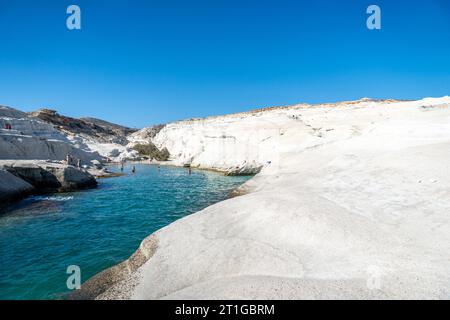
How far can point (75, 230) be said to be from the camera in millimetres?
15531

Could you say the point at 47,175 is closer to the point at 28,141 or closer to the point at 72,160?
the point at 28,141

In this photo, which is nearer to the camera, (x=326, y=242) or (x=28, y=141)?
(x=326, y=242)

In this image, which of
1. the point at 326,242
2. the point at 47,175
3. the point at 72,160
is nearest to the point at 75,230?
the point at 326,242

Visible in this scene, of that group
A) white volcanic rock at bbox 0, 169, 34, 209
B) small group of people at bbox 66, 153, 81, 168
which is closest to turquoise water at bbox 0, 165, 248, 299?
white volcanic rock at bbox 0, 169, 34, 209

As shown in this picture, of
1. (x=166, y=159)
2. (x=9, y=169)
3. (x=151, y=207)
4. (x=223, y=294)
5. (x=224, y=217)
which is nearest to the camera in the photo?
(x=223, y=294)

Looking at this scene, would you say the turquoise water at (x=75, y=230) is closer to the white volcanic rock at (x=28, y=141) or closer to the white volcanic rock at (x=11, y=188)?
the white volcanic rock at (x=11, y=188)

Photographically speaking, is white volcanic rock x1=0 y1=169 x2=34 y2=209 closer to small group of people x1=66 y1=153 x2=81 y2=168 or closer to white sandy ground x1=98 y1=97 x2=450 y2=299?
small group of people x1=66 y1=153 x2=81 y2=168

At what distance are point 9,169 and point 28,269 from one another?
1812cm

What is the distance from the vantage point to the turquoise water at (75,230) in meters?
10.2

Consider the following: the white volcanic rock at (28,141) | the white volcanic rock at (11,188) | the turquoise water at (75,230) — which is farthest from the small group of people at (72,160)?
the white volcanic rock at (11,188)

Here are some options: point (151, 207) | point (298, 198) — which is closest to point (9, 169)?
point (151, 207)

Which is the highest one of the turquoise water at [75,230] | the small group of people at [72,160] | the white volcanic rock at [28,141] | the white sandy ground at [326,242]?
the white volcanic rock at [28,141]
